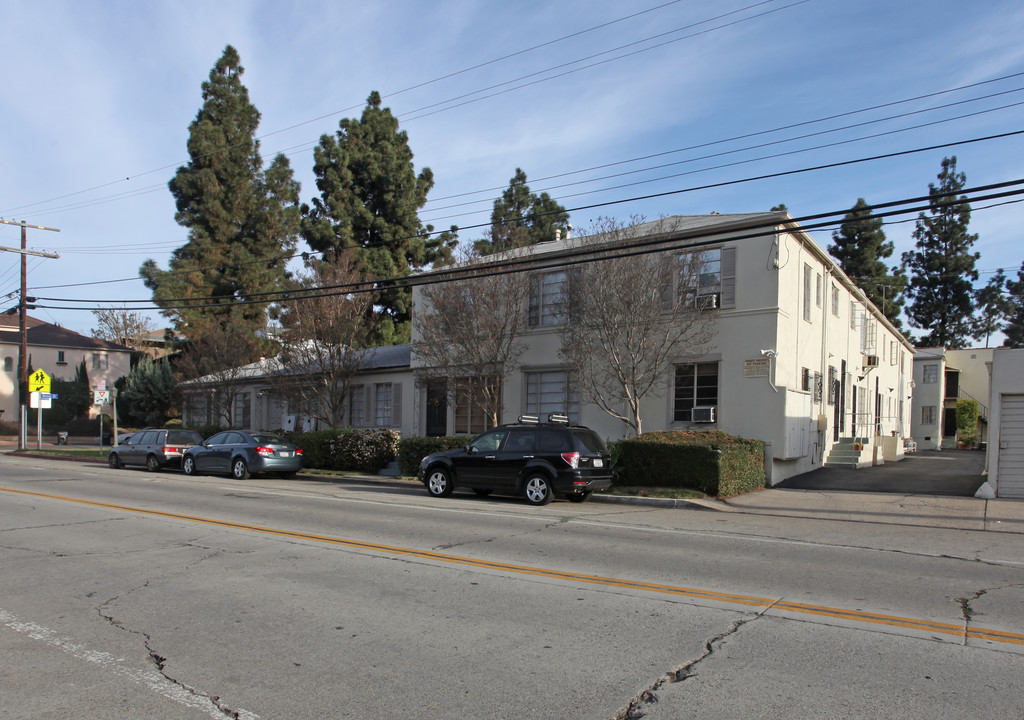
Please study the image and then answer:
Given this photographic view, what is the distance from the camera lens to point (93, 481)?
19.2 metres

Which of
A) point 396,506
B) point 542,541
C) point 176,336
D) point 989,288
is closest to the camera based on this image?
point 542,541

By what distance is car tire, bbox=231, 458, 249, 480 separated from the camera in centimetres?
2150

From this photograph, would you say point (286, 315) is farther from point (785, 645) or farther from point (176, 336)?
point (176, 336)

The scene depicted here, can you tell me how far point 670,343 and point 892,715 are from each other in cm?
1503

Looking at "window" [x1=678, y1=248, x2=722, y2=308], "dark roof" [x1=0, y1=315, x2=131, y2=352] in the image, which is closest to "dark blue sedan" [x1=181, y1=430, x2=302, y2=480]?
"window" [x1=678, y1=248, x2=722, y2=308]

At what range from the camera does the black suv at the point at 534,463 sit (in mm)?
14867

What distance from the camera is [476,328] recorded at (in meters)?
21.5

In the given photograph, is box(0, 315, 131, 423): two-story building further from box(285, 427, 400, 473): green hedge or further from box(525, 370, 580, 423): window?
box(525, 370, 580, 423): window

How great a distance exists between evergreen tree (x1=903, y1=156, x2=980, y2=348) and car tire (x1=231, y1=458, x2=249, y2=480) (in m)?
53.9

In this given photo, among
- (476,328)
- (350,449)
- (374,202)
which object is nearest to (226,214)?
(374,202)

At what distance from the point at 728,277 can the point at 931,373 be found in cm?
2827

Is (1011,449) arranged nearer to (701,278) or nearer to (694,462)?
(694,462)

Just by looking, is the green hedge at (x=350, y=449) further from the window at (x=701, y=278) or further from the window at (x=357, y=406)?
the window at (x=701, y=278)

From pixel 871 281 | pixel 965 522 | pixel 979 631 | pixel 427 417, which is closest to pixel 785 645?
pixel 979 631
